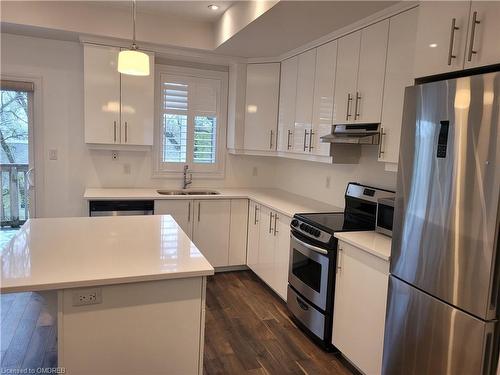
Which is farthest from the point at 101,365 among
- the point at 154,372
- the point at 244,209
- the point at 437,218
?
the point at 244,209

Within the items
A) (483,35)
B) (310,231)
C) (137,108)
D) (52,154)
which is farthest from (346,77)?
(52,154)

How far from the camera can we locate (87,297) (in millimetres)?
1572

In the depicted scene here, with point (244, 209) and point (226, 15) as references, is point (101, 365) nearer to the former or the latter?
point (244, 209)

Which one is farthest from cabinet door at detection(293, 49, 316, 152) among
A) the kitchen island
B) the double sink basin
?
the kitchen island

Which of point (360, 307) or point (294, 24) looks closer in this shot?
point (360, 307)

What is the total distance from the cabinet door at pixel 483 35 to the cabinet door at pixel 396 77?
0.69m

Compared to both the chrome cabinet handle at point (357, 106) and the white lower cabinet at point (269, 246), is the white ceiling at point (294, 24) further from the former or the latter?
the white lower cabinet at point (269, 246)

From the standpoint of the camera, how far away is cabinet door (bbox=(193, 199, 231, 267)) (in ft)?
13.1

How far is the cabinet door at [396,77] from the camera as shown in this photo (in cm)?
234

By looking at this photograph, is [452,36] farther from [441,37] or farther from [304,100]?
[304,100]

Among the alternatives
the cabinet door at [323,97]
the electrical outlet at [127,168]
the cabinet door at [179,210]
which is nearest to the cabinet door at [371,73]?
the cabinet door at [323,97]

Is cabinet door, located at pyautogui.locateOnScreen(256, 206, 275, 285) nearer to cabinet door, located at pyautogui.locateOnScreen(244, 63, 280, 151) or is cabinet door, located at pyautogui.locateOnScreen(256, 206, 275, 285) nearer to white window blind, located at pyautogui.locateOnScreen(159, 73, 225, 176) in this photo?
cabinet door, located at pyautogui.locateOnScreen(244, 63, 280, 151)

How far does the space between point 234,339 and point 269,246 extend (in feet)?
3.49

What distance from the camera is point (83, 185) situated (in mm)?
4035
